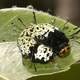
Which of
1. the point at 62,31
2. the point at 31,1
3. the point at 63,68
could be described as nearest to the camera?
the point at 63,68

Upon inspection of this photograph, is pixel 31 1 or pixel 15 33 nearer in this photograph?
pixel 15 33

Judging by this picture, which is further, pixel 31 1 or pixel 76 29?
pixel 31 1

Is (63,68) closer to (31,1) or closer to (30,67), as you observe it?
(30,67)

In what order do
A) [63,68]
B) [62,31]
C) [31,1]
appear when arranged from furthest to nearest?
[31,1] → [62,31] → [63,68]

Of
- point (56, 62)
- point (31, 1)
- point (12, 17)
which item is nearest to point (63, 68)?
point (56, 62)

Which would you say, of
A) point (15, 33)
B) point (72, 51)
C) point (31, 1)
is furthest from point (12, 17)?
point (31, 1)

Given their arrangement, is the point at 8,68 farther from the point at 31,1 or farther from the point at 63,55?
the point at 31,1
